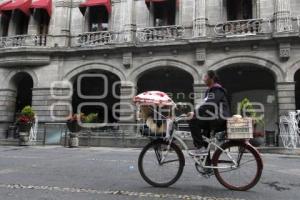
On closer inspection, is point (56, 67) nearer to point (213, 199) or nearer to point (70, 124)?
point (70, 124)

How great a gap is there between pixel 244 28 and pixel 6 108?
46.6ft

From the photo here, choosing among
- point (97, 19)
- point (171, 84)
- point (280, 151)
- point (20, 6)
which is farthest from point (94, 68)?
point (280, 151)

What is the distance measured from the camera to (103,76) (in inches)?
971

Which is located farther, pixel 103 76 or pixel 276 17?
pixel 103 76

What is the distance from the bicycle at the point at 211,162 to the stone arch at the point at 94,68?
1570 centimetres

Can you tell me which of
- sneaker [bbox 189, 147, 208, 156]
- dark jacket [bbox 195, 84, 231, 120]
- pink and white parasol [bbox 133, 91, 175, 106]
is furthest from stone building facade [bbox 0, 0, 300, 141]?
pink and white parasol [bbox 133, 91, 175, 106]

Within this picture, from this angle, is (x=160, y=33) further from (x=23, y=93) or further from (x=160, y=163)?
(x=160, y=163)

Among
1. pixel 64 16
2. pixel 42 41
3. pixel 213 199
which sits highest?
pixel 64 16

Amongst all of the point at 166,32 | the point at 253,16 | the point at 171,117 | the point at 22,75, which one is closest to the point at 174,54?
the point at 166,32

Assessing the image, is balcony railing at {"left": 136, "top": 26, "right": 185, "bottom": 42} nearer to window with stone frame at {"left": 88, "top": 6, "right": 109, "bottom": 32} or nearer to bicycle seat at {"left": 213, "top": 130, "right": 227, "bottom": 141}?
window with stone frame at {"left": 88, "top": 6, "right": 109, "bottom": 32}

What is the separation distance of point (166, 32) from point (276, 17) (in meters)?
5.66

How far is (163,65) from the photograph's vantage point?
835 inches

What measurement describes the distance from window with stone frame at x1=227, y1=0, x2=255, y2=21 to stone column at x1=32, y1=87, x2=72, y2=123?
10024 millimetres

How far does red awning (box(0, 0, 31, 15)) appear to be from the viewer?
23.1m
